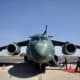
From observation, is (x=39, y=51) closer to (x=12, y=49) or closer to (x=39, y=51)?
(x=39, y=51)

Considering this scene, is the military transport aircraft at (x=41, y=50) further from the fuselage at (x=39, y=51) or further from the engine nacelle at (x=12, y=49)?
the engine nacelle at (x=12, y=49)

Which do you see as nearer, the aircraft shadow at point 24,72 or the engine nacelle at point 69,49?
the aircraft shadow at point 24,72

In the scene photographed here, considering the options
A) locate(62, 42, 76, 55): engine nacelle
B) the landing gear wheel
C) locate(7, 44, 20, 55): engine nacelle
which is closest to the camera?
the landing gear wheel

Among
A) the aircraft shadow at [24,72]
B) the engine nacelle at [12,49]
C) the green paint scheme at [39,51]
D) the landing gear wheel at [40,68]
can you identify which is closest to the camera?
the green paint scheme at [39,51]

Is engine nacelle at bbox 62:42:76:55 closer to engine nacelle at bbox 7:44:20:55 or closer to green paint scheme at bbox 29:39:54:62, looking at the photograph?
engine nacelle at bbox 7:44:20:55

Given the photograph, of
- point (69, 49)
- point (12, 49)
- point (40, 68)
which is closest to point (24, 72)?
point (40, 68)

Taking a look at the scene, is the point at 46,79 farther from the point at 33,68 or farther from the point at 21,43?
the point at 21,43

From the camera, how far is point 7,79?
398 inches

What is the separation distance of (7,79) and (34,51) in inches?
72.3

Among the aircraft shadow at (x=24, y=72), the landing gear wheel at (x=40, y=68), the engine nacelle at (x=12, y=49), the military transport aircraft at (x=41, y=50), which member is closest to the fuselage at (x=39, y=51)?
the military transport aircraft at (x=41, y=50)

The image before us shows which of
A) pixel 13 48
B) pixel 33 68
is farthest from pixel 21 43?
pixel 33 68

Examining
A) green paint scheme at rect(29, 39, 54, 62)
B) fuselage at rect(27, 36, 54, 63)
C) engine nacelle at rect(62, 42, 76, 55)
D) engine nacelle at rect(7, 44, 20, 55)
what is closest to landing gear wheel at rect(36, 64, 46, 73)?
fuselage at rect(27, 36, 54, 63)

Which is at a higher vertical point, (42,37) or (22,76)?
(42,37)

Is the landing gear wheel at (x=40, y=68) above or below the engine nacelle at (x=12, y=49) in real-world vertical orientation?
below
